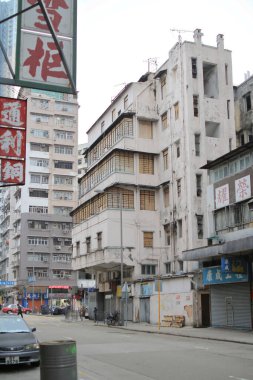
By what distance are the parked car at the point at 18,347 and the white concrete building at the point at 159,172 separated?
83.4 ft

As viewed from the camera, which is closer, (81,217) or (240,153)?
(240,153)

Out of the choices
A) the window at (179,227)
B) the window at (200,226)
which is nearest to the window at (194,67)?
the window at (200,226)

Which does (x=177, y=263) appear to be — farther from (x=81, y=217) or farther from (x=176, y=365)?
(x=176, y=365)

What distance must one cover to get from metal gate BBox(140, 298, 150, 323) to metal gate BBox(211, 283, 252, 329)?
28.8ft

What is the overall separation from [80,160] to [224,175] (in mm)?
81843

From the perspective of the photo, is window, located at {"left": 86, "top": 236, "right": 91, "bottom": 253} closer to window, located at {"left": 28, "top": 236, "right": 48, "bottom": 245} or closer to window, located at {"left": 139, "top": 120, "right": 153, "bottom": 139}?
window, located at {"left": 139, "top": 120, "right": 153, "bottom": 139}

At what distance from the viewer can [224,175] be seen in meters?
32.5

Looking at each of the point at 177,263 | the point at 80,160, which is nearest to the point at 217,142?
the point at 177,263

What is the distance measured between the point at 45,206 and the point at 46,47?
271 ft

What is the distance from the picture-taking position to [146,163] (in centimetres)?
4688

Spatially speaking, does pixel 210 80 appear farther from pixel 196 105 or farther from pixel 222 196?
pixel 222 196

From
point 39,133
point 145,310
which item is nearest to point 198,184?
point 145,310

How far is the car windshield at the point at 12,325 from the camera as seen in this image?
14.8 metres

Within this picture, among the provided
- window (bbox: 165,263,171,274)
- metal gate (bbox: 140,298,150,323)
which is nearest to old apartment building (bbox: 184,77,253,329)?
metal gate (bbox: 140,298,150,323)
